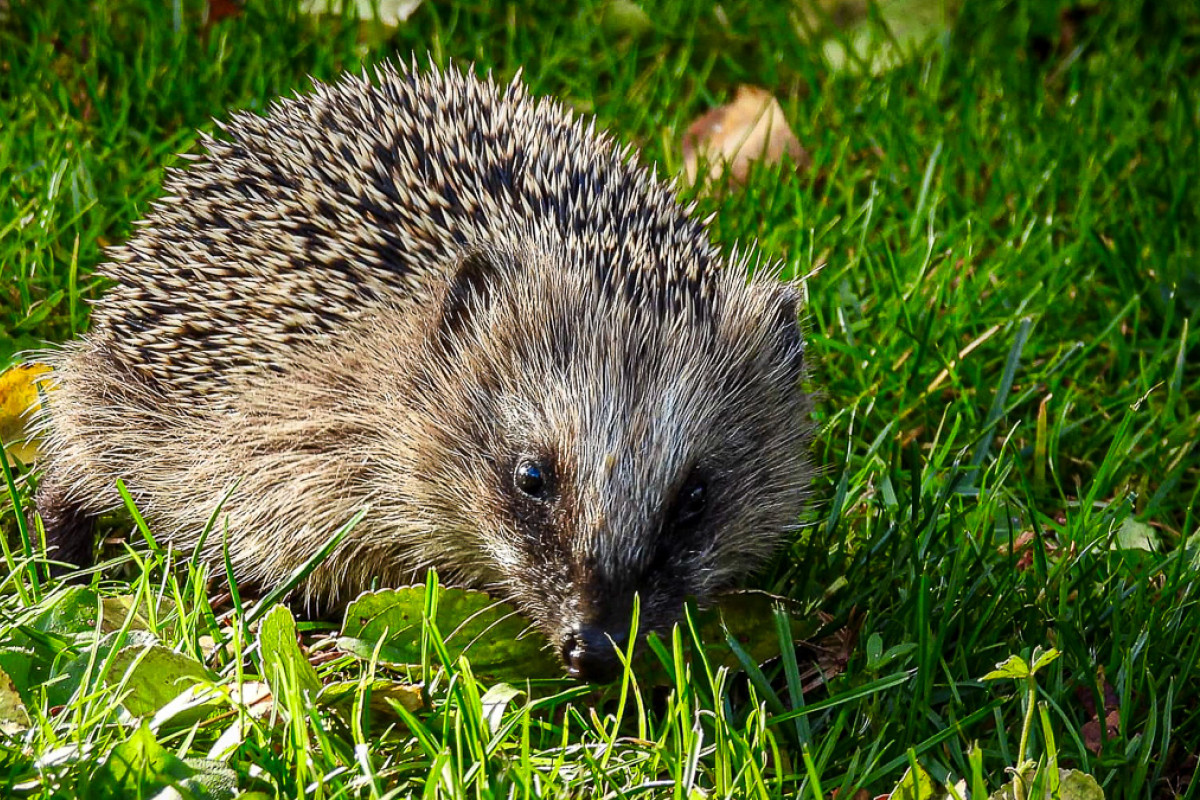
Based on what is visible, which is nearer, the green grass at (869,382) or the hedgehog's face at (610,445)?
the green grass at (869,382)

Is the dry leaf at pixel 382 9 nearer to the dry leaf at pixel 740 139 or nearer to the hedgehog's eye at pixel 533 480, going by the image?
the dry leaf at pixel 740 139

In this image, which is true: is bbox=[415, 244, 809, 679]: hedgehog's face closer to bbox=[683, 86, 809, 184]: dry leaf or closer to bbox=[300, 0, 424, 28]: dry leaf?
bbox=[683, 86, 809, 184]: dry leaf

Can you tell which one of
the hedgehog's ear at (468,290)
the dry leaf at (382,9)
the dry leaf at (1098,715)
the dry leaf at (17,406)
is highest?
the dry leaf at (382,9)

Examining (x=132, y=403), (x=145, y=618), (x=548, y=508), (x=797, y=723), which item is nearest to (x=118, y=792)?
(x=145, y=618)

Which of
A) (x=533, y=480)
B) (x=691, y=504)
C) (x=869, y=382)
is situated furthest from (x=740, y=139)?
(x=533, y=480)

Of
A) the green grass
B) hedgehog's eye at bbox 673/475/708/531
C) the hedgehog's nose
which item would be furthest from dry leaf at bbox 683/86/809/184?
the hedgehog's nose

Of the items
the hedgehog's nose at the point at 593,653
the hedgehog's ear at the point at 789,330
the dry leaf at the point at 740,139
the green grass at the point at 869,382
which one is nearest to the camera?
the green grass at the point at 869,382

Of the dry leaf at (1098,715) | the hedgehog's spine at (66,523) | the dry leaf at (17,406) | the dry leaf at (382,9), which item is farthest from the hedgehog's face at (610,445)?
the dry leaf at (382,9)

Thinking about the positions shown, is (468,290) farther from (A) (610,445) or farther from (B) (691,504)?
(B) (691,504)
